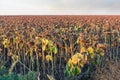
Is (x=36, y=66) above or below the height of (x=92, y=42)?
below

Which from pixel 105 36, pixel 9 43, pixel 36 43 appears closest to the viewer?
pixel 36 43

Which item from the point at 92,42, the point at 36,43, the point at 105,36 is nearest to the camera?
the point at 36,43

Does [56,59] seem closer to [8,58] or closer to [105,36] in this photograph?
[8,58]

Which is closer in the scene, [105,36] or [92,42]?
[92,42]

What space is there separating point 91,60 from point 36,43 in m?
1.50

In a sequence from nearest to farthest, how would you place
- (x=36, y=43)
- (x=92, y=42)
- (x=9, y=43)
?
(x=36, y=43) → (x=92, y=42) → (x=9, y=43)

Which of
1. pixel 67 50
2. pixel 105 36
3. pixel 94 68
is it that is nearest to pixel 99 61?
pixel 94 68

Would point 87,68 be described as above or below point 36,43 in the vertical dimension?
below

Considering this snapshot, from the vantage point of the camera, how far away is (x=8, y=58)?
33.7ft

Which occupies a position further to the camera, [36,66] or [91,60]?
[36,66]

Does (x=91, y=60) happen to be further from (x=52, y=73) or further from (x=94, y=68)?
(x=52, y=73)

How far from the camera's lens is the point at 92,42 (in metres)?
9.21

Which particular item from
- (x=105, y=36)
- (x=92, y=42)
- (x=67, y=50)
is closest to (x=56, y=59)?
(x=67, y=50)

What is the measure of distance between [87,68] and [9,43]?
256cm
